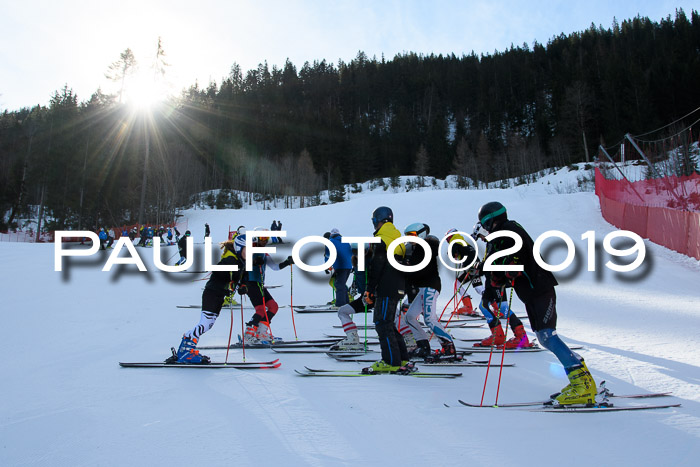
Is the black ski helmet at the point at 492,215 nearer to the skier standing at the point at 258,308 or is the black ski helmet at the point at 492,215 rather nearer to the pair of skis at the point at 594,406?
the pair of skis at the point at 594,406

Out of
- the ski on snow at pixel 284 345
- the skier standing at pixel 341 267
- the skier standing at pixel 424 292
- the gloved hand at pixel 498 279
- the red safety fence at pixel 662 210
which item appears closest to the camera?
the gloved hand at pixel 498 279

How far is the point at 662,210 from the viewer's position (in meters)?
15.8

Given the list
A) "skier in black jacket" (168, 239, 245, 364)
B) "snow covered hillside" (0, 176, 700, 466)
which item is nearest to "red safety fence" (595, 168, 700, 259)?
"snow covered hillside" (0, 176, 700, 466)

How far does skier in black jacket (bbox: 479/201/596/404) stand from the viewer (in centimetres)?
370

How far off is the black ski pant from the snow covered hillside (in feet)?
1.15

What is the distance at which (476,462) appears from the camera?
2.78 metres

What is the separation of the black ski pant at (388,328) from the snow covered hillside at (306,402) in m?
0.35

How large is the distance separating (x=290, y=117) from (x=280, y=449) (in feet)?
270

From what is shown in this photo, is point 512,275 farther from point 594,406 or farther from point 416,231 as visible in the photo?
point 416,231

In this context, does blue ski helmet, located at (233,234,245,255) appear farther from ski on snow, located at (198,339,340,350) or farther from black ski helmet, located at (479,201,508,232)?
black ski helmet, located at (479,201,508,232)

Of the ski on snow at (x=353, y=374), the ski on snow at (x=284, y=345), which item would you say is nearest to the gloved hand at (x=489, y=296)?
the ski on snow at (x=353, y=374)

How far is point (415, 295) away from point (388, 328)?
0.85 metres

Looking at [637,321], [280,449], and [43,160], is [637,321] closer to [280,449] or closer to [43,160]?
[280,449]

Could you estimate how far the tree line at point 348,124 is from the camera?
1762 inches
